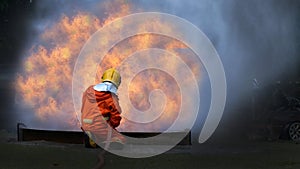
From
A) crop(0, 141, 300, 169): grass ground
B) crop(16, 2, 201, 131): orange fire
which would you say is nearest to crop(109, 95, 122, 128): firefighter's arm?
crop(0, 141, 300, 169): grass ground

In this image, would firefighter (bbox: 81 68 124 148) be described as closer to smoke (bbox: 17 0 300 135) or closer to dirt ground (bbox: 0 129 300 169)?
dirt ground (bbox: 0 129 300 169)

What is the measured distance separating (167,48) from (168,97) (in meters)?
0.96

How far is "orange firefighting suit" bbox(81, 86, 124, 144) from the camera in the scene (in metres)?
6.80

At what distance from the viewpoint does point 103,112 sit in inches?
268

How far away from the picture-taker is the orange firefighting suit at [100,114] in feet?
22.3

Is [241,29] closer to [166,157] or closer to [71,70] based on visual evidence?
[71,70]

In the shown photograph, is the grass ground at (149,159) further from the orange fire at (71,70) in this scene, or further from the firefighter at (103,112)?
the orange fire at (71,70)

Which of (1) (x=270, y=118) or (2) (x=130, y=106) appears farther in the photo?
(1) (x=270, y=118)

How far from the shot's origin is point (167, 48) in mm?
9523

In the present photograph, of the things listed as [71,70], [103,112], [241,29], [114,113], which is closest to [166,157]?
[114,113]

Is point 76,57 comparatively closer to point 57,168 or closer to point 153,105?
point 153,105

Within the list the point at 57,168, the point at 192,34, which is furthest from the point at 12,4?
the point at 57,168

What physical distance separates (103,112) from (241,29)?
19.8ft

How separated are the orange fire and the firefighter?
2.20 meters
